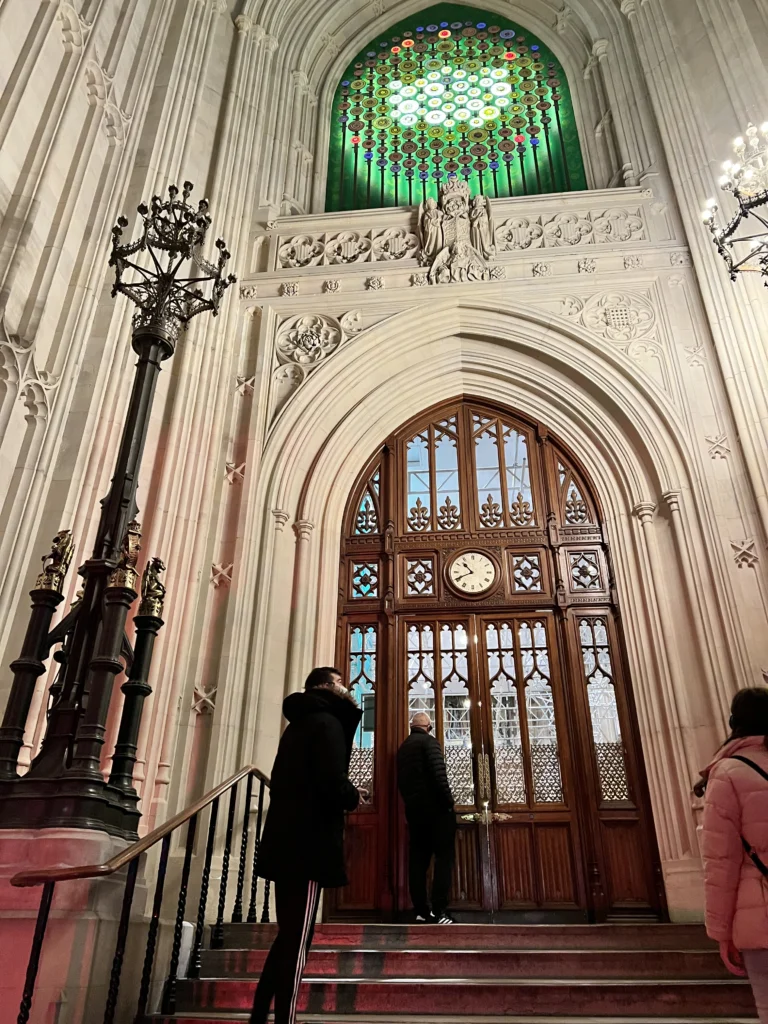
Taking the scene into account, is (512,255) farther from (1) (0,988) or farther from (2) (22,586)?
(1) (0,988)

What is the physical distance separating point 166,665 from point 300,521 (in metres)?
1.94

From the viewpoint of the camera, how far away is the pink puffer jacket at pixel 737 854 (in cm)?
221

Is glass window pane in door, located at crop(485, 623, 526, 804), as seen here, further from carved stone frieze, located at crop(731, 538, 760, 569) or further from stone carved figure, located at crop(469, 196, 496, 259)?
stone carved figure, located at crop(469, 196, 496, 259)

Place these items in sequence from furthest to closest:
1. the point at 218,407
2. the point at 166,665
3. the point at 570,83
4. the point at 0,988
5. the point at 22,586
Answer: the point at 570,83
the point at 218,407
the point at 166,665
the point at 22,586
the point at 0,988

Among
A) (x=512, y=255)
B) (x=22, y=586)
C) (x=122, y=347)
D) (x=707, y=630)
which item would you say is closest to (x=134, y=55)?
(x=122, y=347)

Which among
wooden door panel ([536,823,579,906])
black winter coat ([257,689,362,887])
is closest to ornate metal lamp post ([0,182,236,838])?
black winter coat ([257,689,362,887])

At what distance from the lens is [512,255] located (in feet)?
26.6

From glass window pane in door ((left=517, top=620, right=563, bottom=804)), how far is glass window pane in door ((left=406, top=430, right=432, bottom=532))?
148 cm

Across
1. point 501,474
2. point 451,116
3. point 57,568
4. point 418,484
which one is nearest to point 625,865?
point 501,474

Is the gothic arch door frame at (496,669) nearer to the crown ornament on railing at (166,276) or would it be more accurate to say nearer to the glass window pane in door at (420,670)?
the glass window pane in door at (420,670)

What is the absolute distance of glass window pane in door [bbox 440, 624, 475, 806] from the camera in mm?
6359

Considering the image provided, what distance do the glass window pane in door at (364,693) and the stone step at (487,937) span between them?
79.2 inches

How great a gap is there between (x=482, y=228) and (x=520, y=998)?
7311 mm

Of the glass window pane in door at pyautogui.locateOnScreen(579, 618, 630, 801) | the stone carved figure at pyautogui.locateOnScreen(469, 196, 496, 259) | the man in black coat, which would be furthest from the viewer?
the stone carved figure at pyautogui.locateOnScreen(469, 196, 496, 259)
